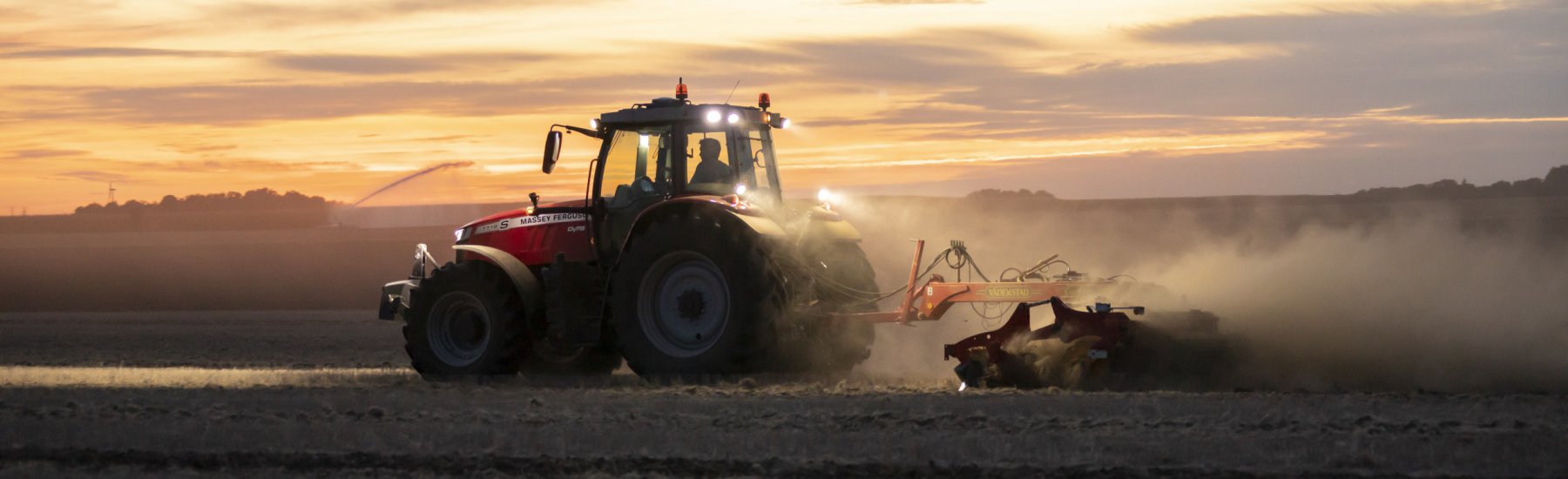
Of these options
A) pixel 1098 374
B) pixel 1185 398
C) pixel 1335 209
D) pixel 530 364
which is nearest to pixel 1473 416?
pixel 1185 398

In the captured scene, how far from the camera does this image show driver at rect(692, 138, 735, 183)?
1297cm

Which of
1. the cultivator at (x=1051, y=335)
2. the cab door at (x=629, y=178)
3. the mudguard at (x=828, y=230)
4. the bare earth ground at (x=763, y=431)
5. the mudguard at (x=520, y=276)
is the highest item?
the cab door at (x=629, y=178)

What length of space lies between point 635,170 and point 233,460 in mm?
5184

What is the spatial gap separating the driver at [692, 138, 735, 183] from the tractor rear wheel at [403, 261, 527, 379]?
205cm

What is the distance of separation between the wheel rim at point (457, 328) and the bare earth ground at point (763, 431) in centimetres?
69

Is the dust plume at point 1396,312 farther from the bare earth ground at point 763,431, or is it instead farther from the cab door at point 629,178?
the cab door at point 629,178

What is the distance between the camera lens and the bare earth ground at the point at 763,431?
8.08 m

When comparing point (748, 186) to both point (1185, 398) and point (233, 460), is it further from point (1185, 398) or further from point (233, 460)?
point (233, 460)

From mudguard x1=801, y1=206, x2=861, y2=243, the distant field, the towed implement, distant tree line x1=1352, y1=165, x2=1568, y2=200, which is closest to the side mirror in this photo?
the towed implement

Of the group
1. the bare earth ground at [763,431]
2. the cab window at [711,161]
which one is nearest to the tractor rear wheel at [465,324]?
the bare earth ground at [763,431]

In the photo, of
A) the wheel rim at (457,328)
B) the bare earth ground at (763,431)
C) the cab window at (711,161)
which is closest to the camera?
the bare earth ground at (763,431)

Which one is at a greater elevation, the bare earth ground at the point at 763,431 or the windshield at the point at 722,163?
the windshield at the point at 722,163

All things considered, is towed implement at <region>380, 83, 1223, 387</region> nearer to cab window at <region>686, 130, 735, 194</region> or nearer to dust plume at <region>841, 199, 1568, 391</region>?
cab window at <region>686, 130, 735, 194</region>

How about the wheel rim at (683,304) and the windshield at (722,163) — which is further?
the windshield at (722,163)
